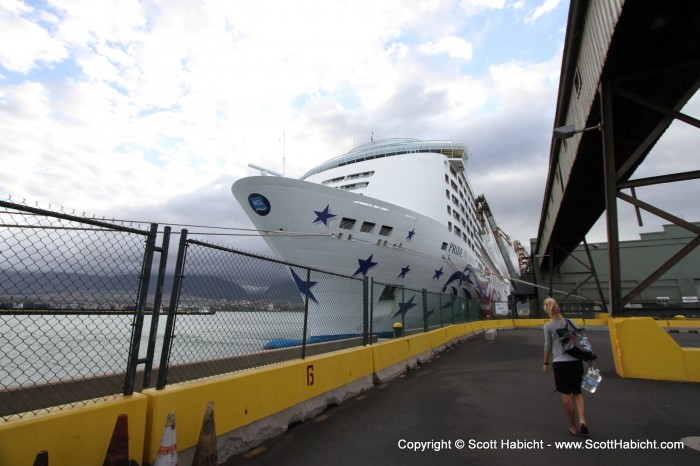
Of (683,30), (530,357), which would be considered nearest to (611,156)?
(683,30)

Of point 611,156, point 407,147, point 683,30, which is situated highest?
point 407,147

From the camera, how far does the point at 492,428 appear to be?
13.9 ft

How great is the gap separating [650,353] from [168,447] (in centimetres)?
821

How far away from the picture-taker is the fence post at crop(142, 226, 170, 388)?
327cm

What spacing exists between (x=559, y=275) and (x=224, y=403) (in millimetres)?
45369

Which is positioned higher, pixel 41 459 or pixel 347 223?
pixel 347 223

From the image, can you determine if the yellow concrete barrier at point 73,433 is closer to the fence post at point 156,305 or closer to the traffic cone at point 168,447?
the fence post at point 156,305

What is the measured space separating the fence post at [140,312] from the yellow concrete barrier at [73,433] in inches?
6.0

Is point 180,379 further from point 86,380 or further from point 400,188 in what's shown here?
point 400,188

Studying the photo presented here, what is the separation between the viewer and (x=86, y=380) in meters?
3.90

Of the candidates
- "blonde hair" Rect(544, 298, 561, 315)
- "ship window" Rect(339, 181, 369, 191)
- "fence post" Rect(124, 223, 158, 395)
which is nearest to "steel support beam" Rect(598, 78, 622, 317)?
"blonde hair" Rect(544, 298, 561, 315)

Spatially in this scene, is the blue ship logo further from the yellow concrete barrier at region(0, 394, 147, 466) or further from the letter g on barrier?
the yellow concrete barrier at region(0, 394, 147, 466)

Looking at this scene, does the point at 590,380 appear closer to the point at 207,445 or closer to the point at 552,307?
the point at 552,307

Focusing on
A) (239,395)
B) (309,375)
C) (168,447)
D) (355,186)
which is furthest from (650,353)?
(355,186)
